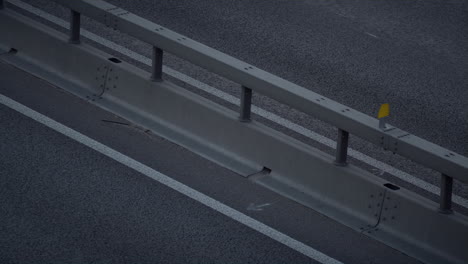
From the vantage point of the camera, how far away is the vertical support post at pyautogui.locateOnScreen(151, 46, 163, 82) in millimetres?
9327

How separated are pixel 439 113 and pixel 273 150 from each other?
3198mm

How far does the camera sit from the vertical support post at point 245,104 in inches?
345

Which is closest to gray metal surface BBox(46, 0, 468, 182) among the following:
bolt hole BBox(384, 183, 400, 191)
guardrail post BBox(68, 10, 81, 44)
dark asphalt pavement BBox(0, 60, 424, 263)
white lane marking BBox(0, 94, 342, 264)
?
guardrail post BBox(68, 10, 81, 44)

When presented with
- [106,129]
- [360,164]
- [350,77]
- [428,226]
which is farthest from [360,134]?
[350,77]

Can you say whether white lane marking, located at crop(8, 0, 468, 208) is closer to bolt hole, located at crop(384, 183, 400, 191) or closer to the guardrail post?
bolt hole, located at crop(384, 183, 400, 191)

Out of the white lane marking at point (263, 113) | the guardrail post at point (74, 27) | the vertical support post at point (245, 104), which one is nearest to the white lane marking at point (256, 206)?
the vertical support post at point (245, 104)

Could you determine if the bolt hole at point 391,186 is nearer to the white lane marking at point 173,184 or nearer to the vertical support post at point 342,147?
the vertical support post at point 342,147

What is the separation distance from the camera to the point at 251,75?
332 inches

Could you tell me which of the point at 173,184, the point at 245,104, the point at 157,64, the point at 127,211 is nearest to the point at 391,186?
the point at 245,104

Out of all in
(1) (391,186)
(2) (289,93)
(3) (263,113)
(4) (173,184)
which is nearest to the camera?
(1) (391,186)

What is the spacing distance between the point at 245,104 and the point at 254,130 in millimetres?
261

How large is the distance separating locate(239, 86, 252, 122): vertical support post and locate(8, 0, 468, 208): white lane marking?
1552 mm

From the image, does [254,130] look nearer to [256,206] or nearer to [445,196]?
[256,206]

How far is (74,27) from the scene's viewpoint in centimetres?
1009
